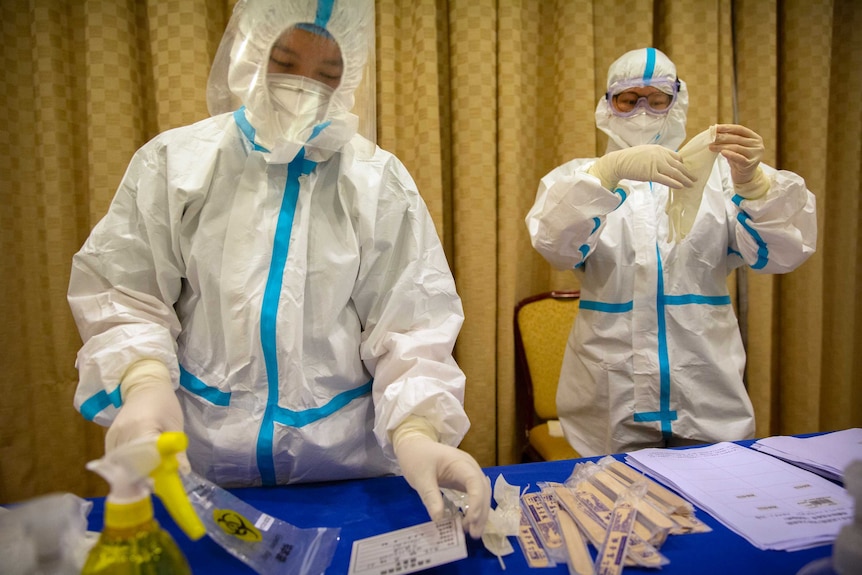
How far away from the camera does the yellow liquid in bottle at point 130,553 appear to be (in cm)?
41

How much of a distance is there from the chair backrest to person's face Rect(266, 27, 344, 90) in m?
1.22

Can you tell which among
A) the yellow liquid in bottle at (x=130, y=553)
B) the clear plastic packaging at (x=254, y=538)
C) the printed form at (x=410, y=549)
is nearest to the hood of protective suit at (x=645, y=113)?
the printed form at (x=410, y=549)

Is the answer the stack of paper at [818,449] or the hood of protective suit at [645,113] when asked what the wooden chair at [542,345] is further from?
the stack of paper at [818,449]

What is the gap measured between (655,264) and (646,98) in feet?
1.67

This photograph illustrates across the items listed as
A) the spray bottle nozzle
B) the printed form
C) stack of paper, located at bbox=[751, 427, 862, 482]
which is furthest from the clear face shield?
stack of paper, located at bbox=[751, 427, 862, 482]

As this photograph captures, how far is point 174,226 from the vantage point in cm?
80

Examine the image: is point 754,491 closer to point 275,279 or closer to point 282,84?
point 275,279

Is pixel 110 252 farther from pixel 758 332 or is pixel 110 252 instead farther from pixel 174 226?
pixel 758 332

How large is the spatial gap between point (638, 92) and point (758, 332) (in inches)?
46.9

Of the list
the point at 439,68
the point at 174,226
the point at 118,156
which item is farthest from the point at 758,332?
the point at 118,156

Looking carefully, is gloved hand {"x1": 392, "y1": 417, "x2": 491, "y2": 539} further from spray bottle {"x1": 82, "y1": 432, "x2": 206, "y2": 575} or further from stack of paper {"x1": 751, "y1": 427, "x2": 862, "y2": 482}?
stack of paper {"x1": 751, "y1": 427, "x2": 862, "y2": 482}

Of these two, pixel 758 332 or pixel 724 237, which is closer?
pixel 724 237

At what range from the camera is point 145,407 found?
2.11 ft

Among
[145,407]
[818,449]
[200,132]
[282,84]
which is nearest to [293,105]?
[282,84]
